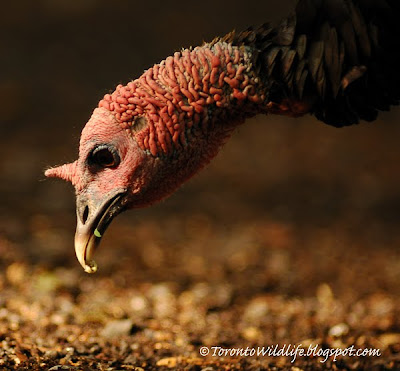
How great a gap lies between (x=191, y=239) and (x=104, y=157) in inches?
151

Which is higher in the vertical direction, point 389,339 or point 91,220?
point 91,220

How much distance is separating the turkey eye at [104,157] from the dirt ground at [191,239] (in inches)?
25.3

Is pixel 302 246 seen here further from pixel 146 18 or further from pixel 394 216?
pixel 146 18

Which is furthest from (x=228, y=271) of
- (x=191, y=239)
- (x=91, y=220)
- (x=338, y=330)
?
(x=91, y=220)

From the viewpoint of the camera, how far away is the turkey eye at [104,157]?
330cm

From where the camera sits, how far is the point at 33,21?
40.9ft

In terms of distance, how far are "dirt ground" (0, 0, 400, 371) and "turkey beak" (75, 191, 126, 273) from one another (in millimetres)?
610

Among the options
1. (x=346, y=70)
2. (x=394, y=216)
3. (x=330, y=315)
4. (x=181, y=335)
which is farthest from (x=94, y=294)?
(x=394, y=216)

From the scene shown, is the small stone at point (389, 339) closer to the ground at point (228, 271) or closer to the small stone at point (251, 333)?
the ground at point (228, 271)

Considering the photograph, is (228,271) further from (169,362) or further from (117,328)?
(169,362)

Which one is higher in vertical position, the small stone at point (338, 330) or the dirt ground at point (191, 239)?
the dirt ground at point (191, 239)

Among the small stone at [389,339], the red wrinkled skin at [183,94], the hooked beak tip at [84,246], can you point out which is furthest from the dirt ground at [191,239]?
the red wrinkled skin at [183,94]

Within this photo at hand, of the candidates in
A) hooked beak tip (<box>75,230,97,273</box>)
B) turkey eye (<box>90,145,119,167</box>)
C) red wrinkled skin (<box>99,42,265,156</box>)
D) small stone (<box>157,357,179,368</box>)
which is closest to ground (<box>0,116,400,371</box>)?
small stone (<box>157,357,179,368</box>)

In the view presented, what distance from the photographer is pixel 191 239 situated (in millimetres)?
7074
